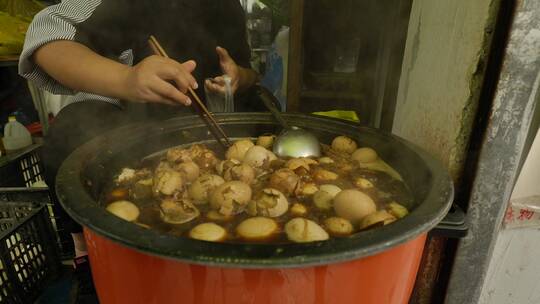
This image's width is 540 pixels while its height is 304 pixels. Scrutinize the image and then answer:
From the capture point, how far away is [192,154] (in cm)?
137

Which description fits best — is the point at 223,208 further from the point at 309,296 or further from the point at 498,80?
the point at 498,80

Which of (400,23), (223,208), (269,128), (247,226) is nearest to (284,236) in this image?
(247,226)

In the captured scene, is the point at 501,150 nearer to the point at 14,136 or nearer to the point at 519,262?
the point at 519,262

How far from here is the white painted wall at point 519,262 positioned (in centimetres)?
126

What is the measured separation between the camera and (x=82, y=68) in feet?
4.42

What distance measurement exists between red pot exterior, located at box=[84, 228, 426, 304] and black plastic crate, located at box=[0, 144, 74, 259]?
5.10 feet

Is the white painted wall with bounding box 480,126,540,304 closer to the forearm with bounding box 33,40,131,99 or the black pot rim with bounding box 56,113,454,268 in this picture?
the black pot rim with bounding box 56,113,454,268

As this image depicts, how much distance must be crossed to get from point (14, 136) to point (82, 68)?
219 cm

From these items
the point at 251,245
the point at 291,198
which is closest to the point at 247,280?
the point at 251,245

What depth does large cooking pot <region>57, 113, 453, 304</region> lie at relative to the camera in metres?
0.72

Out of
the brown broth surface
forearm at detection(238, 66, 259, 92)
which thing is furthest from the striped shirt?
the brown broth surface

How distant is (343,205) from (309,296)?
1.03ft

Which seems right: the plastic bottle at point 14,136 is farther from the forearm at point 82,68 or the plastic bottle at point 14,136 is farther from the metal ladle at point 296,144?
the metal ladle at point 296,144

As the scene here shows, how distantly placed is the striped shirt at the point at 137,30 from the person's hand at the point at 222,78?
0.46 metres
